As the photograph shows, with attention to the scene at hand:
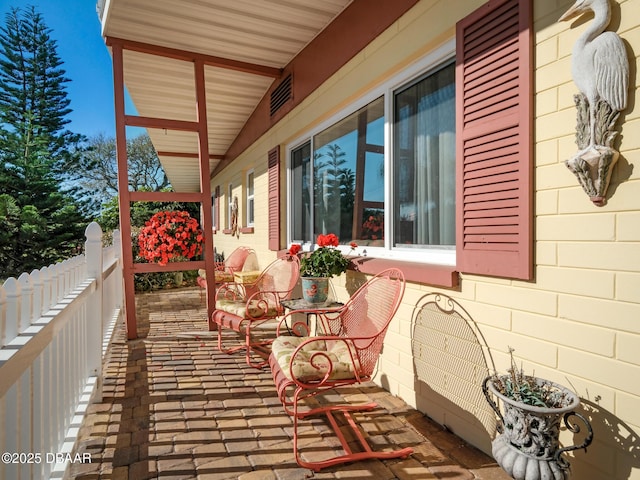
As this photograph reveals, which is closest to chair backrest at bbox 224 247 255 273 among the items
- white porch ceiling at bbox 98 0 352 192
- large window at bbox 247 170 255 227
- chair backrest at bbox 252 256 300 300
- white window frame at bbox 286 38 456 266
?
large window at bbox 247 170 255 227

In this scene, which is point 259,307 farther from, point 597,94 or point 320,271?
point 597,94

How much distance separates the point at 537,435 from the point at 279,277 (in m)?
3.00

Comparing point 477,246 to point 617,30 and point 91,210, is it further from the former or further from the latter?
point 91,210

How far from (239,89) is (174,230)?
234 centimetres

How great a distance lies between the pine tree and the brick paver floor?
1382cm

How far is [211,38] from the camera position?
401 centimetres

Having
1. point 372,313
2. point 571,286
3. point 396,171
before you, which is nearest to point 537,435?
point 571,286

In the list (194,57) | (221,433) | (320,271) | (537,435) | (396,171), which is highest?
(194,57)

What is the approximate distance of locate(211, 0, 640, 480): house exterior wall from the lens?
142 centimetres

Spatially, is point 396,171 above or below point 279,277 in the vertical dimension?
above

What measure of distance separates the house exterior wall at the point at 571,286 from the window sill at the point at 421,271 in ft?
0.23

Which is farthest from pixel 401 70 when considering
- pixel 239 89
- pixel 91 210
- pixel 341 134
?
pixel 91 210

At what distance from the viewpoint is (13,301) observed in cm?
132

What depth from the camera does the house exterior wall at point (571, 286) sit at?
142 cm
